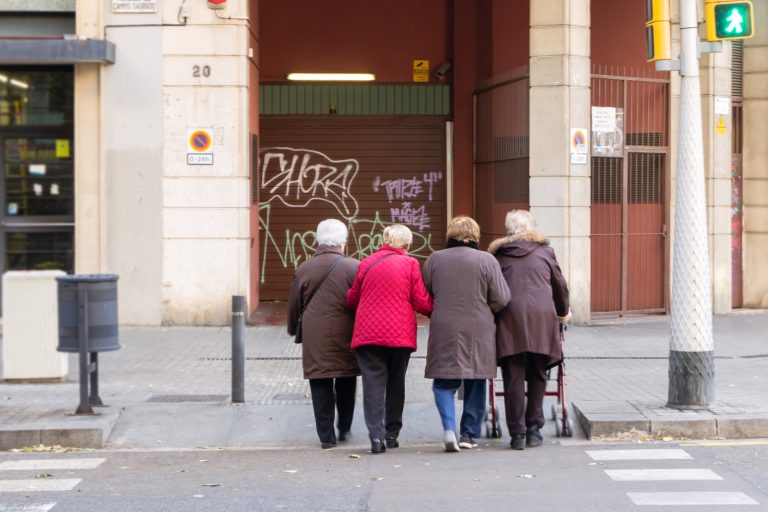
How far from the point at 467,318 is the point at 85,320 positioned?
3246 millimetres

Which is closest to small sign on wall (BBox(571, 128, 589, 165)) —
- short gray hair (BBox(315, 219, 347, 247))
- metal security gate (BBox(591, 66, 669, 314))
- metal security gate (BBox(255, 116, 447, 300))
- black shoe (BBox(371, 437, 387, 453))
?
metal security gate (BBox(591, 66, 669, 314))

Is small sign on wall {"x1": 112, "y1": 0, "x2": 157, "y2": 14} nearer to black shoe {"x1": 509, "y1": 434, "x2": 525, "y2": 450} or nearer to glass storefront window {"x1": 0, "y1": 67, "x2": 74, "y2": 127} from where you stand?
glass storefront window {"x1": 0, "y1": 67, "x2": 74, "y2": 127}

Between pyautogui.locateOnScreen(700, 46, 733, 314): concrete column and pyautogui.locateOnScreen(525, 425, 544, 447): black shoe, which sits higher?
pyautogui.locateOnScreen(700, 46, 733, 314): concrete column

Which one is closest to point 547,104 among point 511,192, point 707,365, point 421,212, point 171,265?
point 511,192

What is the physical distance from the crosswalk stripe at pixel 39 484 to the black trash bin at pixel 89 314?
77.3 inches

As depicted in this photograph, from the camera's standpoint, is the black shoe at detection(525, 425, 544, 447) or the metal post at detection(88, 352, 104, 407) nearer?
the black shoe at detection(525, 425, 544, 447)

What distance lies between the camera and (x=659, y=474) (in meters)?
7.65

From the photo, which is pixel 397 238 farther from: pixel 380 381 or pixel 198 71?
pixel 198 71

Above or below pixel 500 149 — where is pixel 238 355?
below

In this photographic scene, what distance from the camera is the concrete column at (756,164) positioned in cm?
1753

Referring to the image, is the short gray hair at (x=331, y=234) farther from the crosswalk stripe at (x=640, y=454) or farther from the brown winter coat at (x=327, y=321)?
the crosswalk stripe at (x=640, y=454)

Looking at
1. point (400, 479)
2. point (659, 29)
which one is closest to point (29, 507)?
point (400, 479)

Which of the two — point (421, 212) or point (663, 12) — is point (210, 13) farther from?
point (663, 12)

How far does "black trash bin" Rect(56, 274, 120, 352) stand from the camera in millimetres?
9617
